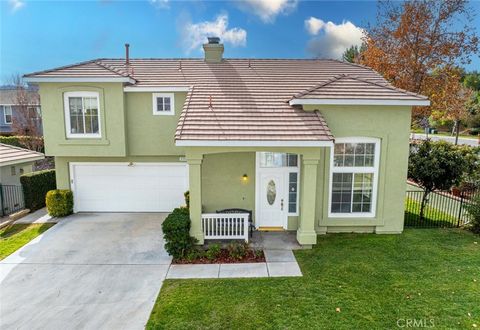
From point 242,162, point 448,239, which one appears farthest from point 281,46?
point 448,239

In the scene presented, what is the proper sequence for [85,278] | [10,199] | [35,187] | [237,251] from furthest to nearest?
[35,187] < [10,199] < [237,251] < [85,278]

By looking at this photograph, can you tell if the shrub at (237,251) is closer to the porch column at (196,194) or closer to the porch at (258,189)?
the porch at (258,189)

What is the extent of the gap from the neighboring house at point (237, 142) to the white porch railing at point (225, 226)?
434 millimetres

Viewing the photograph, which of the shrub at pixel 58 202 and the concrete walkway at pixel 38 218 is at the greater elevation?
the shrub at pixel 58 202

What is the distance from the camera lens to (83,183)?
13.5m

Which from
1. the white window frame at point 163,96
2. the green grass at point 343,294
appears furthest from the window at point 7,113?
the green grass at point 343,294

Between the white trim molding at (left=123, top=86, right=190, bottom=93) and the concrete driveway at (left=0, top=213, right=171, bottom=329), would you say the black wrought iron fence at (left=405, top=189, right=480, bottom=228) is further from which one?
the concrete driveway at (left=0, top=213, right=171, bottom=329)

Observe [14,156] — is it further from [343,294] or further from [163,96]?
[343,294]

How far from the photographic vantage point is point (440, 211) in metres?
14.1

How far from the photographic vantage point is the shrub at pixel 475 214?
36.5 ft

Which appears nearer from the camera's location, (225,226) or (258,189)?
(225,226)

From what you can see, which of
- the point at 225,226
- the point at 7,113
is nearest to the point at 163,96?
the point at 225,226

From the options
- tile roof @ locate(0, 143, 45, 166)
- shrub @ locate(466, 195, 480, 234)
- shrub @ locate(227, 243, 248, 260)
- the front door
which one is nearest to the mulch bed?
shrub @ locate(227, 243, 248, 260)

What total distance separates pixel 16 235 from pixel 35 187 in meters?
3.53
